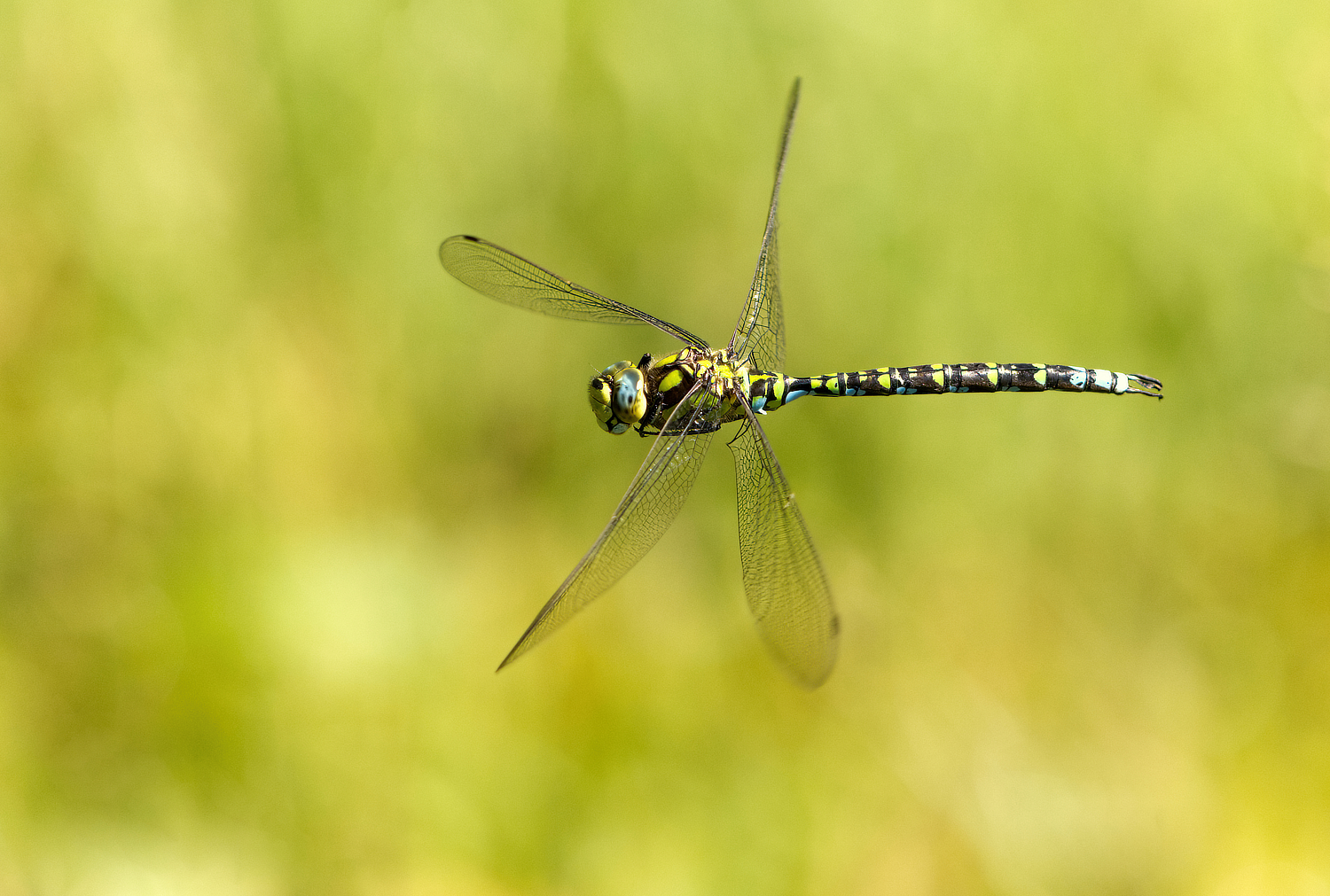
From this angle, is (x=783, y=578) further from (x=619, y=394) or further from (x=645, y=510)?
(x=619, y=394)

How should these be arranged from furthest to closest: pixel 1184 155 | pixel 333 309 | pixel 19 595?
pixel 1184 155, pixel 333 309, pixel 19 595

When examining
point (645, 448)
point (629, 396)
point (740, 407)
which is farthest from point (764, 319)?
point (645, 448)

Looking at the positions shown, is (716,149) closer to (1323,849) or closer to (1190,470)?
(1190,470)

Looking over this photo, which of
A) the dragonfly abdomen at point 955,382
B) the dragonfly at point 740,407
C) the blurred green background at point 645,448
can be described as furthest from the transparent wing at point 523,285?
the blurred green background at point 645,448

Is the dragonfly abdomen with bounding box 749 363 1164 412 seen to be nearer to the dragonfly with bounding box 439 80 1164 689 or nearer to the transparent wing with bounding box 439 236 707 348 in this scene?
the dragonfly with bounding box 439 80 1164 689

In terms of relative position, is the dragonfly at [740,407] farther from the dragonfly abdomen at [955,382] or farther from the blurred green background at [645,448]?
the blurred green background at [645,448]

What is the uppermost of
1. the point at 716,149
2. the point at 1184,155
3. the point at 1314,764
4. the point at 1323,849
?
the point at 1184,155

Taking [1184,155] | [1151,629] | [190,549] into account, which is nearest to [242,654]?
[190,549]

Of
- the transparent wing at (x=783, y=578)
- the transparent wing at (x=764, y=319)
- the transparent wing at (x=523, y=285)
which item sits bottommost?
the transparent wing at (x=783, y=578)
